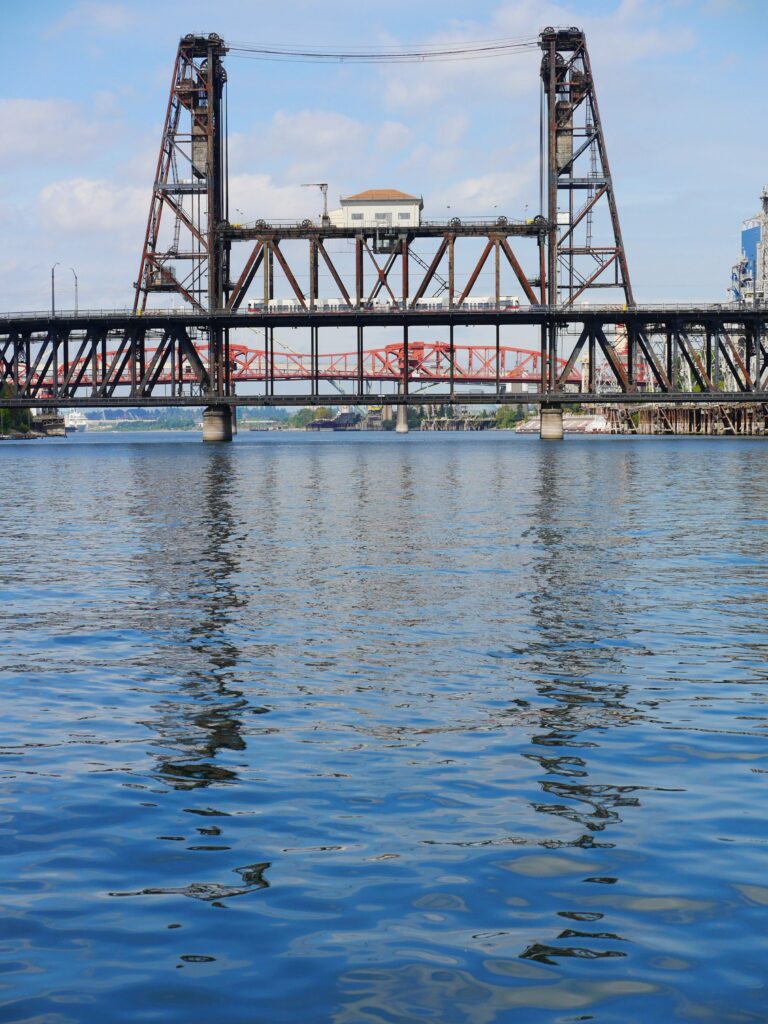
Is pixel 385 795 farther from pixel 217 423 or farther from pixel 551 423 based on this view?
pixel 217 423

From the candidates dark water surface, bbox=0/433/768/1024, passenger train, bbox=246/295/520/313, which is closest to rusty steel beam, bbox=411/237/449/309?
passenger train, bbox=246/295/520/313

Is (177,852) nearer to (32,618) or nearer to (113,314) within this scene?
(32,618)

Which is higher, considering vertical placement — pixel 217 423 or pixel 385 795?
pixel 217 423

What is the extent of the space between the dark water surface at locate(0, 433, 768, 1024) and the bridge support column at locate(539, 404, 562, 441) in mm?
105756

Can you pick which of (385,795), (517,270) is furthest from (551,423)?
(385,795)

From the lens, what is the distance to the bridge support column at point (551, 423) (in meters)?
132

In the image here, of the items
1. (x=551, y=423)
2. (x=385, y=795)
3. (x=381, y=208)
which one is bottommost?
(x=385, y=795)

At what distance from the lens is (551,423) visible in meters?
136

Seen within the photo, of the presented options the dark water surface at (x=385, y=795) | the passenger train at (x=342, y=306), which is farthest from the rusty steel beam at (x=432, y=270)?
the dark water surface at (x=385, y=795)

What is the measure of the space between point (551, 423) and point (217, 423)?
3406cm

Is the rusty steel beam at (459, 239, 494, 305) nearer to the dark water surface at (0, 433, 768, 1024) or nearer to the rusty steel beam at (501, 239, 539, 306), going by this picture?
the rusty steel beam at (501, 239, 539, 306)

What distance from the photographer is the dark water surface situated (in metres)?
7.71

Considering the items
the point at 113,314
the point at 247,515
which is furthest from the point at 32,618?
the point at 113,314

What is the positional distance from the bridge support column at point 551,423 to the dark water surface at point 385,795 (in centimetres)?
10576
